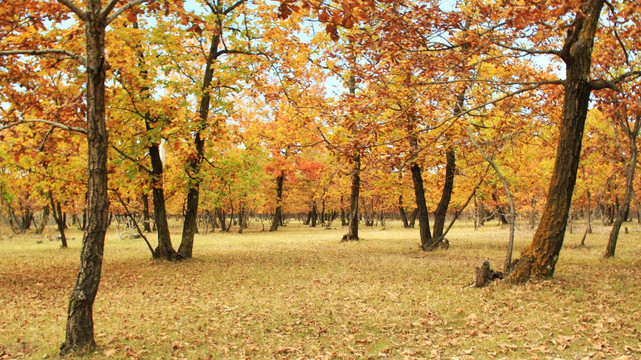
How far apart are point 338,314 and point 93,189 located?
462 centimetres

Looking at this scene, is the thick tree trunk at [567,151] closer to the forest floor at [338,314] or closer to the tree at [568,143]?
the tree at [568,143]

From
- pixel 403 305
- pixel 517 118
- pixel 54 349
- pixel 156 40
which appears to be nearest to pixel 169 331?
pixel 54 349

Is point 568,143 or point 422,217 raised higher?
point 568,143

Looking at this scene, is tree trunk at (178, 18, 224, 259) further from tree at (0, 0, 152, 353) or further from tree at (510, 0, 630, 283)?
tree at (510, 0, 630, 283)

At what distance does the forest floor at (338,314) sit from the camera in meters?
5.60

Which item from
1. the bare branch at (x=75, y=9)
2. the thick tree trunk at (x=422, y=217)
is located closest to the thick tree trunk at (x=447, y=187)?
the thick tree trunk at (x=422, y=217)

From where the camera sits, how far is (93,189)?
202 inches

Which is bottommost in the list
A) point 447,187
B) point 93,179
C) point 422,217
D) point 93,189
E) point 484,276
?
point 484,276

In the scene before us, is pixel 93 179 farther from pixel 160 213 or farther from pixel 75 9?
pixel 160 213

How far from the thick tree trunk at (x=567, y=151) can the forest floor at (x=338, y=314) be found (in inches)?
22.4

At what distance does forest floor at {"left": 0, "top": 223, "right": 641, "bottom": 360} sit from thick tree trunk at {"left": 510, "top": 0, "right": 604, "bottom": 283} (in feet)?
1.87

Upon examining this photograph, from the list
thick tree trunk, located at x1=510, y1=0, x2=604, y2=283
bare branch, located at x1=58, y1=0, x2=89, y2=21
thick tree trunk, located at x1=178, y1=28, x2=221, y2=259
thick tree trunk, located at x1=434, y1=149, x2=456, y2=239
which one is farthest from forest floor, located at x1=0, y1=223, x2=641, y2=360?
thick tree trunk, located at x1=434, y1=149, x2=456, y2=239

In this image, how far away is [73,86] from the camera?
1127 cm

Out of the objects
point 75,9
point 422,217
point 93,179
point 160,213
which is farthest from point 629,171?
point 160,213
